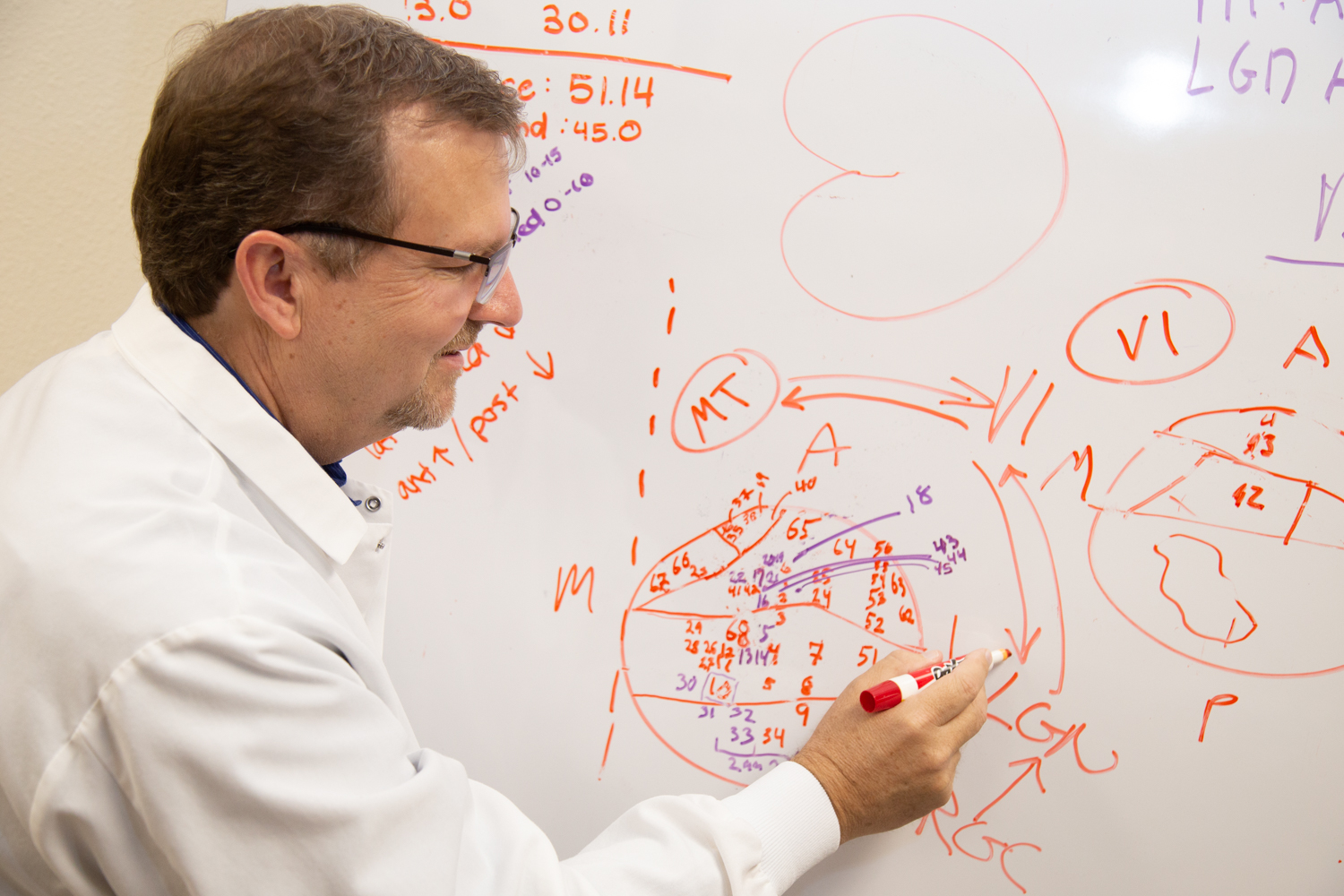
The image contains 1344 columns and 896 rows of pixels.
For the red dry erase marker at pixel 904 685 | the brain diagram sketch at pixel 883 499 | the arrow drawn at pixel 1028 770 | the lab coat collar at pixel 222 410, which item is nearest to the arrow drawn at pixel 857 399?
the brain diagram sketch at pixel 883 499

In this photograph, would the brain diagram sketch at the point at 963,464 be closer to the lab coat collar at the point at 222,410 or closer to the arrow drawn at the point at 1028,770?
the arrow drawn at the point at 1028,770

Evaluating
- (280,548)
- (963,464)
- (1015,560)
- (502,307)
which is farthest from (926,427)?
(280,548)

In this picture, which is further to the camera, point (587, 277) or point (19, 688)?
point (587, 277)

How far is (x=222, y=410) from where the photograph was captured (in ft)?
2.04

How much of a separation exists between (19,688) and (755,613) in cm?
60

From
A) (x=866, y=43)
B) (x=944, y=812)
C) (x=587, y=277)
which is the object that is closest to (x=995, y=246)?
(x=866, y=43)

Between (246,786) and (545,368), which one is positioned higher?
(545,368)

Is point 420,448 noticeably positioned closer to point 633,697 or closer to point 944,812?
point 633,697

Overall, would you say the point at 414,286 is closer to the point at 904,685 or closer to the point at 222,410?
the point at 222,410

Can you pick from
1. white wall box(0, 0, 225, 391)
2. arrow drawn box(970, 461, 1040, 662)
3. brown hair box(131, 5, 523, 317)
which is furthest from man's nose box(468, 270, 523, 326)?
white wall box(0, 0, 225, 391)

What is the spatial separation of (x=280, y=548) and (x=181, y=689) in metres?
0.14

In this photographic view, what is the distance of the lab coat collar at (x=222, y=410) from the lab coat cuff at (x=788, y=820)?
1.51 ft

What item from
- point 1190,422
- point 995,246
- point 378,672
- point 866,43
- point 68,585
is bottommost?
point 378,672

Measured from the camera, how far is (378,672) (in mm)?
646
